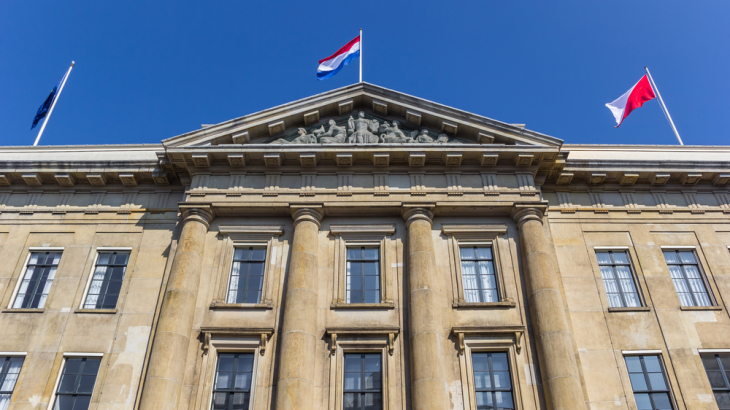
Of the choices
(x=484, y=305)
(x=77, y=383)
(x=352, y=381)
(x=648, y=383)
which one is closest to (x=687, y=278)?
(x=648, y=383)

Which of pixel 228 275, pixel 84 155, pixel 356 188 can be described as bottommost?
pixel 228 275

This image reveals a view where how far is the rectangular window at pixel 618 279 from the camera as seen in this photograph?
67.0 ft

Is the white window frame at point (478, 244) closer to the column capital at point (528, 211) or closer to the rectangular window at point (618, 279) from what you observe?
the column capital at point (528, 211)

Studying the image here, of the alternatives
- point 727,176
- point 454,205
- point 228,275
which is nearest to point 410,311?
point 454,205

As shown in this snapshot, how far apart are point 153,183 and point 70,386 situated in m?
8.46

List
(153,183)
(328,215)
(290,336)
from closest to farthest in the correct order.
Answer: (290,336)
(328,215)
(153,183)

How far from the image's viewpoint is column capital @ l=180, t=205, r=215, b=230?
20984 millimetres

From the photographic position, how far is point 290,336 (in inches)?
711

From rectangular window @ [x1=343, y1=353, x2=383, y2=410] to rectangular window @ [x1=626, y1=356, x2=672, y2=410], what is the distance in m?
8.28

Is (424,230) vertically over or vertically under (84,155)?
under

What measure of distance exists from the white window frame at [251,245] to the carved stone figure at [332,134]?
13.4ft

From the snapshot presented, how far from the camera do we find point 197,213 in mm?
21062

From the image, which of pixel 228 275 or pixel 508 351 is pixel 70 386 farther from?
pixel 508 351

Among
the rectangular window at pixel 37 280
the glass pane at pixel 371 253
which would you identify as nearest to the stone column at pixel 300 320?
the glass pane at pixel 371 253
